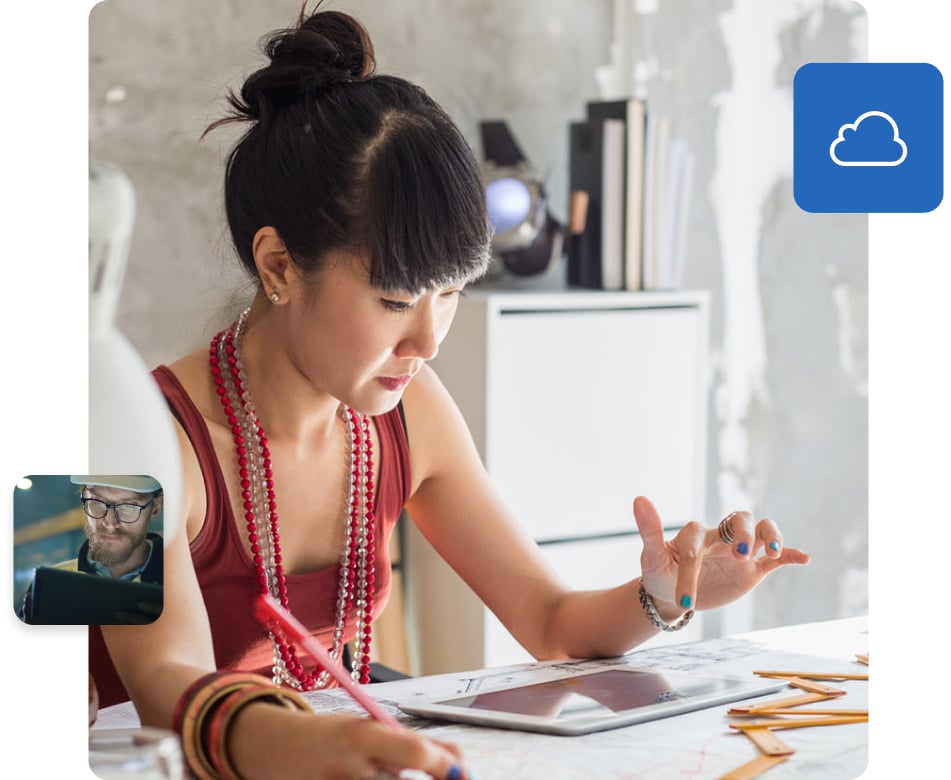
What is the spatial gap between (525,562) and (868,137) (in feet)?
1.31

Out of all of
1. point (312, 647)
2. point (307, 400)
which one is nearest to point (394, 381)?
point (307, 400)

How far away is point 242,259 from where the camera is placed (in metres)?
0.62

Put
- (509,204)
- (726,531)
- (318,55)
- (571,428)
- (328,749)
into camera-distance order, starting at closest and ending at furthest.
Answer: (328,749)
(318,55)
(726,531)
(509,204)
(571,428)

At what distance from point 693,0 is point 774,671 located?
0.39 meters

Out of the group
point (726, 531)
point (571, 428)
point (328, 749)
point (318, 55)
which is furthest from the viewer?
point (571, 428)

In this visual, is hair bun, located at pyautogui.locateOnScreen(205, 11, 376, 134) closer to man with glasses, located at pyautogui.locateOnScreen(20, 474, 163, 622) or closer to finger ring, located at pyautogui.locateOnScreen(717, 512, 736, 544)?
man with glasses, located at pyautogui.locateOnScreen(20, 474, 163, 622)

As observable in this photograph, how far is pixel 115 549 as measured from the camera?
55 cm

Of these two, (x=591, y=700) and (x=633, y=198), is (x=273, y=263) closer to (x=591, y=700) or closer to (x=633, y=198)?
(x=591, y=700)

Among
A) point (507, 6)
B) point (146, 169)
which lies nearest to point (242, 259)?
point (146, 169)

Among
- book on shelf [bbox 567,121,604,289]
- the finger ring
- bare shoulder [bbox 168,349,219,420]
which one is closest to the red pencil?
bare shoulder [bbox 168,349,219,420]

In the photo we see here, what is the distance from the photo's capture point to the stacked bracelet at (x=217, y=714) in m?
0.54

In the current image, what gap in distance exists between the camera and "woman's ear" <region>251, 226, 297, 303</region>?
621mm

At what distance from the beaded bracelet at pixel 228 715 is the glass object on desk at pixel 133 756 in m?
0.02

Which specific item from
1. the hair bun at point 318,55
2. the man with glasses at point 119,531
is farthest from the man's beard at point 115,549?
the hair bun at point 318,55
